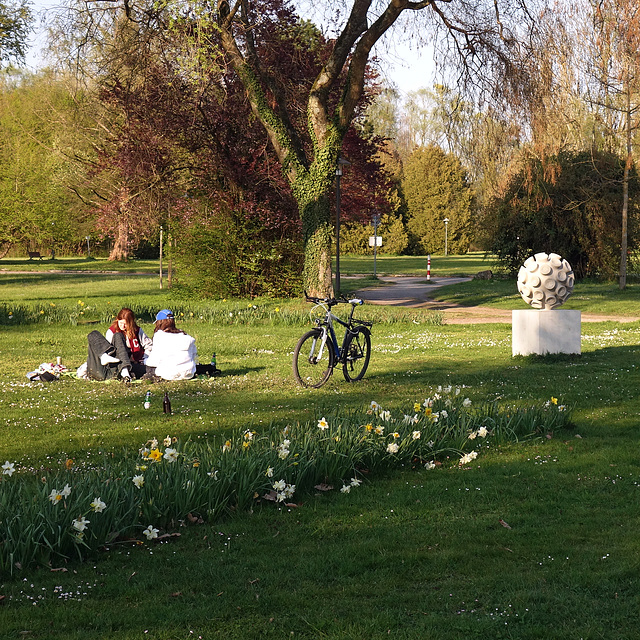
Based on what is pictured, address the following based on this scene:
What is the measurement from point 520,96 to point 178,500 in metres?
17.4

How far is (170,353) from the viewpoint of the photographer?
36.1 feet

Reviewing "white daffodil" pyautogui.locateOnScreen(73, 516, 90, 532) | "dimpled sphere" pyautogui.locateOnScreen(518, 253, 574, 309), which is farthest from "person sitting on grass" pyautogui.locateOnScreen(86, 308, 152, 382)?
"white daffodil" pyautogui.locateOnScreen(73, 516, 90, 532)

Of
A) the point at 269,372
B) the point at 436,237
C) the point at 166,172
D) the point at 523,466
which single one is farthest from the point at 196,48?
the point at 436,237

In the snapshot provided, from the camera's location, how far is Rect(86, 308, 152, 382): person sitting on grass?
11086 mm

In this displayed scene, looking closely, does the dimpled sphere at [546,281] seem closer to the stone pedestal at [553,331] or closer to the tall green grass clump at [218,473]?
the stone pedestal at [553,331]

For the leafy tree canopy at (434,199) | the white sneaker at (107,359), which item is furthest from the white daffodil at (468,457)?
the leafy tree canopy at (434,199)

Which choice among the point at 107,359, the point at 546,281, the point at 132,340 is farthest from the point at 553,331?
the point at 107,359

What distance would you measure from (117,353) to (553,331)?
6.64 meters

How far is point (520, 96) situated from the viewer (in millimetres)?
20281

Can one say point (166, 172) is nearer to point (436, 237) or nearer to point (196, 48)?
point (196, 48)

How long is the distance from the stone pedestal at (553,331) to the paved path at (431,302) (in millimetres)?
6321

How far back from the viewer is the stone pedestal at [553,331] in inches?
514

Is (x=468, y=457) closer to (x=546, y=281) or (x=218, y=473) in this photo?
(x=218, y=473)

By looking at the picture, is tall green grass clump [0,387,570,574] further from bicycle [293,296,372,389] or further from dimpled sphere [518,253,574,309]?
dimpled sphere [518,253,574,309]
